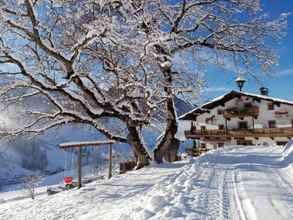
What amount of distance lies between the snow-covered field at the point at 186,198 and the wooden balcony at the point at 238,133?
20874mm

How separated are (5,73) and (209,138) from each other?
82.2 ft

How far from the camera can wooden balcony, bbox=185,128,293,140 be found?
28234mm

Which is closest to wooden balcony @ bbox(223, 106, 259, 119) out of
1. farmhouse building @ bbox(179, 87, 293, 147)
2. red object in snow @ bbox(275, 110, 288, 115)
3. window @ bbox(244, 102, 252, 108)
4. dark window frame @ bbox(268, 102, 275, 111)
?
farmhouse building @ bbox(179, 87, 293, 147)

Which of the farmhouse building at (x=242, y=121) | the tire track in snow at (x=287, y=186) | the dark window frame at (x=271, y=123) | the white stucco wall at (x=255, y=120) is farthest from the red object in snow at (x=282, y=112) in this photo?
the tire track in snow at (x=287, y=186)

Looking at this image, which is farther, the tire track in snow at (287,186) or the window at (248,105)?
the window at (248,105)

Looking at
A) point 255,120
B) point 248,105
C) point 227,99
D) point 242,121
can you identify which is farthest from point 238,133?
point 227,99

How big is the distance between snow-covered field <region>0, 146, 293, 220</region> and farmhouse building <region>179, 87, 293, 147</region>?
20394mm

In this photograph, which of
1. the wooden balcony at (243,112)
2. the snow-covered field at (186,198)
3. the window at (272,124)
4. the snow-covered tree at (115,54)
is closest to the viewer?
the snow-covered field at (186,198)

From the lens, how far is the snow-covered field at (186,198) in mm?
4671

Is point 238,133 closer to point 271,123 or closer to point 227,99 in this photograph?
point 271,123

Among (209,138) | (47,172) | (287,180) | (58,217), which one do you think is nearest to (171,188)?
(58,217)

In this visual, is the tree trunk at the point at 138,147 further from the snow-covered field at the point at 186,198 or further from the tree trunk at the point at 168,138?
the snow-covered field at the point at 186,198

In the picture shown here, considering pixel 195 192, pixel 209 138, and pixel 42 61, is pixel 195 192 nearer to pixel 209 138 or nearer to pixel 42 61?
pixel 42 61

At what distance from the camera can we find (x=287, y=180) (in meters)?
7.16
